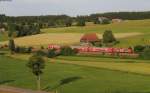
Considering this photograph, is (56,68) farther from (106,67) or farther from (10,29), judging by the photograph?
(10,29)

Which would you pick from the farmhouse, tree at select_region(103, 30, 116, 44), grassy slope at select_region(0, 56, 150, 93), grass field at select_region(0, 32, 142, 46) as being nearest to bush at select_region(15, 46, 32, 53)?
grass field at select_region(0, 32, 142, 46)

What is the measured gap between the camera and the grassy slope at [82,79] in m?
54.0

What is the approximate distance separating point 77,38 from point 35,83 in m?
84.2

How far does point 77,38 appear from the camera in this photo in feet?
476

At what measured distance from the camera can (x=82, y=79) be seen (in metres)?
62.8

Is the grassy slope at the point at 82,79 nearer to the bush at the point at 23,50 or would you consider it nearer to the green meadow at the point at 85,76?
the green meadow at the point at 85,76

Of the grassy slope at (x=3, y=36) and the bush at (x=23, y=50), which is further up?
the bush at (x=23, y=50)

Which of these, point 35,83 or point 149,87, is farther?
point 35,83

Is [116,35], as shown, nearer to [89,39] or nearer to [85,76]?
[89,39]

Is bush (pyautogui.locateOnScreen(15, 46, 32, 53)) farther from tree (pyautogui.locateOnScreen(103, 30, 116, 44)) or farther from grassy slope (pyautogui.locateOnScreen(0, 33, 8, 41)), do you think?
grassy slope (pyautogui.locateOnScreen(0, 33, 8, 41))

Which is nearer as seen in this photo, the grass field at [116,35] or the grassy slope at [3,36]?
the grass field at [116,35]

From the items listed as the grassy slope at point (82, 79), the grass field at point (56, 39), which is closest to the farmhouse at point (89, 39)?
the grass field at point (56, 39)

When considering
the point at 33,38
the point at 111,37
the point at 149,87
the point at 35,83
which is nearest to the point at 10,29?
the point at 33,38

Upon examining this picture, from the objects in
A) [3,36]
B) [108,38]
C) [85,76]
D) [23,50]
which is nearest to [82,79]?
[85,76]
